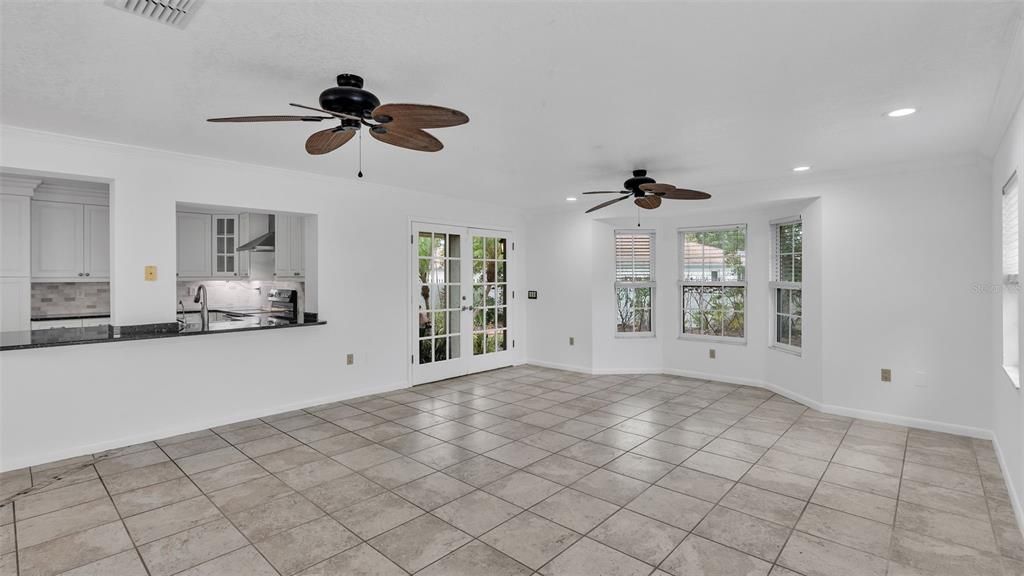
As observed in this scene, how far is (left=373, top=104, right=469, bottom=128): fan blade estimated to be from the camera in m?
2.00

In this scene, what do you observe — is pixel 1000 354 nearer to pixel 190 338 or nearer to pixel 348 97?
pixel 348 97

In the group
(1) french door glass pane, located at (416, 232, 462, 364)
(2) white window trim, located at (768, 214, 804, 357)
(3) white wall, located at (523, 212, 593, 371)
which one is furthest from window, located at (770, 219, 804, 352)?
(1) french door glass pane, located at (416, 232, 462, 364)

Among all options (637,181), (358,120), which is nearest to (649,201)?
(637,181)

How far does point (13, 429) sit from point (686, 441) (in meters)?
4.97

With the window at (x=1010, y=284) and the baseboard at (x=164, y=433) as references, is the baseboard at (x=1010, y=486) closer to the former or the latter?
the window at (x=1010, y=284)

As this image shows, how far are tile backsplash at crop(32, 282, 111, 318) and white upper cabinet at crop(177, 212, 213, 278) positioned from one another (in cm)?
87

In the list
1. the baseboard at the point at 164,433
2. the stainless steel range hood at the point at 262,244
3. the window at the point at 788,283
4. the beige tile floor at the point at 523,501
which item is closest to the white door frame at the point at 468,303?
the baseboard at the point at 164,433

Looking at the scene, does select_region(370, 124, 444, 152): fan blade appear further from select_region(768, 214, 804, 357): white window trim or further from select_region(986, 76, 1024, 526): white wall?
select_region(768, 214, 804, 357): white window trim

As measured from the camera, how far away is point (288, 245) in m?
5.99

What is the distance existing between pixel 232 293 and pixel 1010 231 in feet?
27.5

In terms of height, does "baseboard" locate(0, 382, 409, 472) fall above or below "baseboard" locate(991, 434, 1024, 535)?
above

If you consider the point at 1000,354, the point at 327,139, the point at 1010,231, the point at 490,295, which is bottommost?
the point at 1000,354

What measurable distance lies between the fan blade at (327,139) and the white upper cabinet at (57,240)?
14.7 feet

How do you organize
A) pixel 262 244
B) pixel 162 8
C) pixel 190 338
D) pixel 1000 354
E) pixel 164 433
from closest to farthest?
pixel 162 8 → pixel 1000 354 → pixel 164 433 → pixel 190 338 → pixel 262 244
